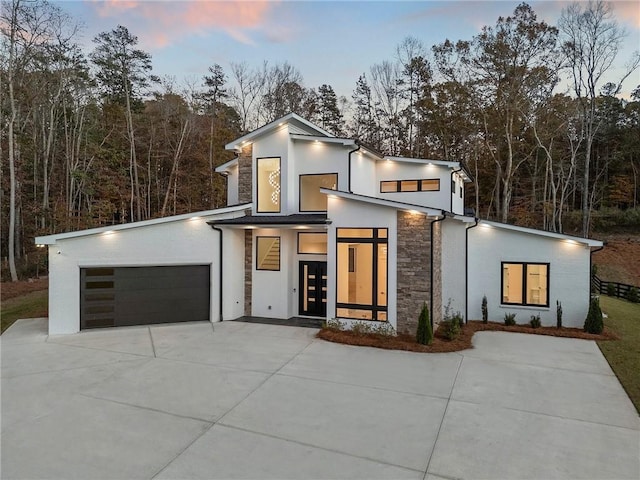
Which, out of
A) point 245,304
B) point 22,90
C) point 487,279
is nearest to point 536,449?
point 487,279

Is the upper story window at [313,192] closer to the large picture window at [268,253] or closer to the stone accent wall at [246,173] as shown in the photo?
the large picture window at [268,253]

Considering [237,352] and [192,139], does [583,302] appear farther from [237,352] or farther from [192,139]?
[192,139]

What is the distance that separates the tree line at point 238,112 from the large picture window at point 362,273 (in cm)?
1616

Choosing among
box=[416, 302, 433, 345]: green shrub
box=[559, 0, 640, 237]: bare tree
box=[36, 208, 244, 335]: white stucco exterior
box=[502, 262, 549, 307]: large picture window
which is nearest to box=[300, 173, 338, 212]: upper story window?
box=[36, 208, 244, 335]: white stucco exterior

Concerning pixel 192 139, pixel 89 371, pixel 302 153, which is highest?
pixel 192 139

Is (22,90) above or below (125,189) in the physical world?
above

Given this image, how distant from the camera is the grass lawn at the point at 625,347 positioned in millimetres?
6684

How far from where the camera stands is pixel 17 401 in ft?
19.2

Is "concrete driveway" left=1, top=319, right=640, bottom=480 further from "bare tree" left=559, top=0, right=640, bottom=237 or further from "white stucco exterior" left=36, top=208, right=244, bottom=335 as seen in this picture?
"bare tree" left=559, top=0, right=640, bottom=237

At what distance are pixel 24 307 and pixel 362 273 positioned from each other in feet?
41.9

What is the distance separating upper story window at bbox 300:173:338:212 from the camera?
11883 millimetres

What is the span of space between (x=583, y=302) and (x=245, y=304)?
10.2m

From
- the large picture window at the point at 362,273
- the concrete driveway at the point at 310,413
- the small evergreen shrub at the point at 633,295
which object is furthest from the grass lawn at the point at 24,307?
the small evergreen shrub at the point at 633,295

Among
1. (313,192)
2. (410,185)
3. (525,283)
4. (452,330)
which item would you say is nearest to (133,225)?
(313,192)
